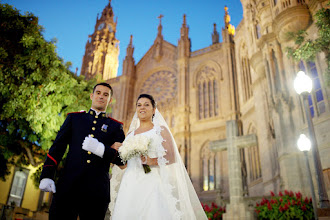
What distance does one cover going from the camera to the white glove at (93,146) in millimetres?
2844

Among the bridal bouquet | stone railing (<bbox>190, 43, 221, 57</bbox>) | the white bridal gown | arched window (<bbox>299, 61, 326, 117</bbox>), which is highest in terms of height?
stone railing (<bbox>190, 43, 221, 57</bbox>)

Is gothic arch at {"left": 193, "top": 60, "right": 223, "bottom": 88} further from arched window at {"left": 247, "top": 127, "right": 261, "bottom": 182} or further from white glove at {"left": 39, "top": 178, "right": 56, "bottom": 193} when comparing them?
white glove at {"left": 39, "top": 178, "right": 56, "bottom": 193}

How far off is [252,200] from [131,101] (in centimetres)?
1803

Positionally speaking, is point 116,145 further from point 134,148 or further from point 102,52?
point 102,52

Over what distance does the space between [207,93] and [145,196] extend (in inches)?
849

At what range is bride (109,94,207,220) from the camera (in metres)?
3.03

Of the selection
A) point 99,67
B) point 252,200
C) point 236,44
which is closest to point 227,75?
point 236,44

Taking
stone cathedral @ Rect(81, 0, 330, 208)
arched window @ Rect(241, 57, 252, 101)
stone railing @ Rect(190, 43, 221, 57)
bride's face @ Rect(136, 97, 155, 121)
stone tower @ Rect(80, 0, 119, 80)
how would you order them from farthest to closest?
stone tower @ Rect(80, 0, 119, 80) → stone railing @ Rect(190, 43, 221, 57) → arched window @ Rect(241, 57, 252, 101) → stone cathedral @ Rect(81, 0, 330, 208) → bride's face @ Rect(136, 97, 155, 121)

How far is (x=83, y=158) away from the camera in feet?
9.53

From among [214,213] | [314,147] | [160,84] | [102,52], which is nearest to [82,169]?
[314,147]

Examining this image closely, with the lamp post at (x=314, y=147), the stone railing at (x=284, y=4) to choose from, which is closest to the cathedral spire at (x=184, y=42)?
the stone railing at (x=284, y=4)

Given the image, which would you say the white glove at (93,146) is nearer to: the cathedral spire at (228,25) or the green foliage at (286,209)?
the green foliage at (286,209)

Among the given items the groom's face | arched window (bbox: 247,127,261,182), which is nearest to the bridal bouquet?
the groom's face

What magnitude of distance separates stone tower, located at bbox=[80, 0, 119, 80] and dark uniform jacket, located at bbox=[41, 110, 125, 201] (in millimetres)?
29255
